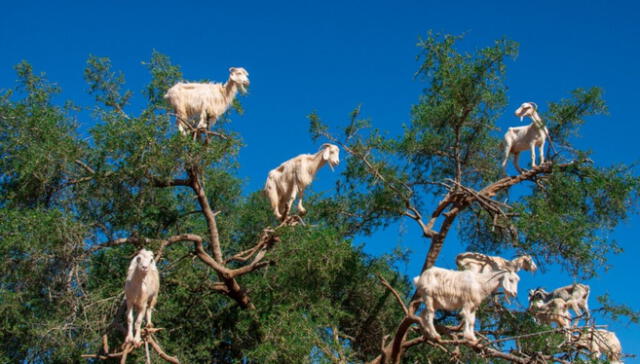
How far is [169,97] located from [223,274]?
133 inches

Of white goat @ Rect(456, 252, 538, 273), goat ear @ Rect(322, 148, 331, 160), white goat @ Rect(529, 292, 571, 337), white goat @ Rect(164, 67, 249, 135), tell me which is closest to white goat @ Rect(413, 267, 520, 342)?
white goat @ Rect(456, 252, 538, 273)

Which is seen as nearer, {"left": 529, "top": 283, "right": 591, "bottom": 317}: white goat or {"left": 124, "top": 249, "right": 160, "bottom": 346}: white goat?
{"left": 124, "top": 249, "right": 160, "bottom": 346}: white goat

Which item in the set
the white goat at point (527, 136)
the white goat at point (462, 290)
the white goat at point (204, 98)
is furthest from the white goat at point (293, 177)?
the white goat at point (462, 290)

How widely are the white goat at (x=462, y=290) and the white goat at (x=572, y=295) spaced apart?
2595 millimetres

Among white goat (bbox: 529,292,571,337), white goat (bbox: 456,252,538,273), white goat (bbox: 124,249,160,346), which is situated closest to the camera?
white goat (bbox: 124,249,160,346)

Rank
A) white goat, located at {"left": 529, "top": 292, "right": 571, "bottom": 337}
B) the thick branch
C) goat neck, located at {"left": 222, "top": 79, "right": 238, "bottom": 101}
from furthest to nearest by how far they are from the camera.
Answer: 1. goat neck, located at {"left": 222, "top": 79, "right": 238, "bottom": 101}
2. the thick branch
3. white goat, located at {"left": 529, "top": 292, "right": 571, "bottom": 337}

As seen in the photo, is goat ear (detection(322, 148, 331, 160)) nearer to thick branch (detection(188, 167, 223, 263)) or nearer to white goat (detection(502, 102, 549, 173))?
thick branch (detection(188, 167, 223, 263))

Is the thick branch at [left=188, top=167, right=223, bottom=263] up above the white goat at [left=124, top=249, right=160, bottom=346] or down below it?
above

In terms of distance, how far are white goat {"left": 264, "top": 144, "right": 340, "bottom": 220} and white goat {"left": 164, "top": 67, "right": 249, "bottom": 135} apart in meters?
1.54

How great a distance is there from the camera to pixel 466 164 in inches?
631

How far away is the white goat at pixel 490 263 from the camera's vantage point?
38.6ft

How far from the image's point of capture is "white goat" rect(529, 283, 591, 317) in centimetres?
1339

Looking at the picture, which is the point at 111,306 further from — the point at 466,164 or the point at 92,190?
the point at 466,164

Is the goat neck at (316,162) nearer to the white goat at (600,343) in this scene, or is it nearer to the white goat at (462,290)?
the white goat at (462,290)
